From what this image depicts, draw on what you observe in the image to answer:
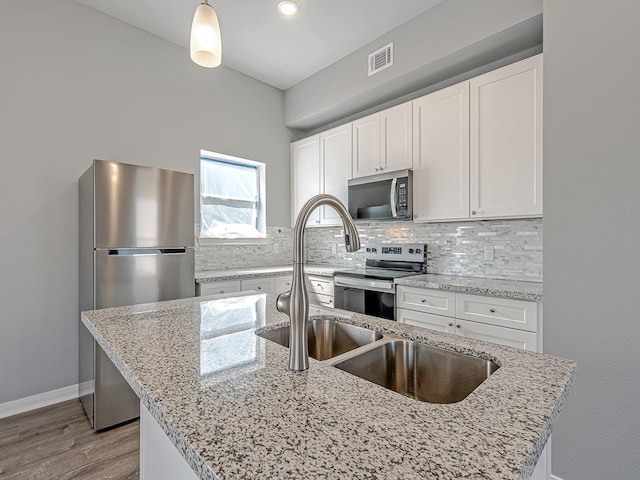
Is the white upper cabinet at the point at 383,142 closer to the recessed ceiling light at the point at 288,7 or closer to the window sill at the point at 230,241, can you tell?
the recessed ceiling light at the point at 288,7

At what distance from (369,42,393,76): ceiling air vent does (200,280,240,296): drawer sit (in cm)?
227

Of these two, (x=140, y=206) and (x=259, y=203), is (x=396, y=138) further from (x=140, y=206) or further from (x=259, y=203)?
(x=140, y=206)

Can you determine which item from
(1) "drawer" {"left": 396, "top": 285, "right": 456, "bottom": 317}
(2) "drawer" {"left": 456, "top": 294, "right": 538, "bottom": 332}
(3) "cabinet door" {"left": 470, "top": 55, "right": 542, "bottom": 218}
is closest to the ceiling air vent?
(3) "cabinet door" {"left": 470, "top": 55, "right": 542, "bottom": 218}

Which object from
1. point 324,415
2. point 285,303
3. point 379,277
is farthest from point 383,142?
point 324,415

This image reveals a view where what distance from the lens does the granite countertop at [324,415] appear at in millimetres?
465

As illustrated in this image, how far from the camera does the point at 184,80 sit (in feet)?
10.2

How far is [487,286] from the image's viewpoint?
2.17 meters

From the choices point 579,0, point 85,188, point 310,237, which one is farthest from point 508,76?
point 85,188

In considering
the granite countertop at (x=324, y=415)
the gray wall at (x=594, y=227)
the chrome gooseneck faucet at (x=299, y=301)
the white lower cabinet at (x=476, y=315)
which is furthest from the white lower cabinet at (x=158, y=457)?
the white lower cabinet at (x=476, y=315)

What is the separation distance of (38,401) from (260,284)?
1.81m

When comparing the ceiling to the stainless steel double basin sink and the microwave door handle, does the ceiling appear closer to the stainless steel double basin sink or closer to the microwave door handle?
the microwave door handle

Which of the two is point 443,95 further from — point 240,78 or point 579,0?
point 240,78

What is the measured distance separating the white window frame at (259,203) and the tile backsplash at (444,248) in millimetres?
60

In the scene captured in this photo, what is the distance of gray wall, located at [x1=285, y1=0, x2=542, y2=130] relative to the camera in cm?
219
